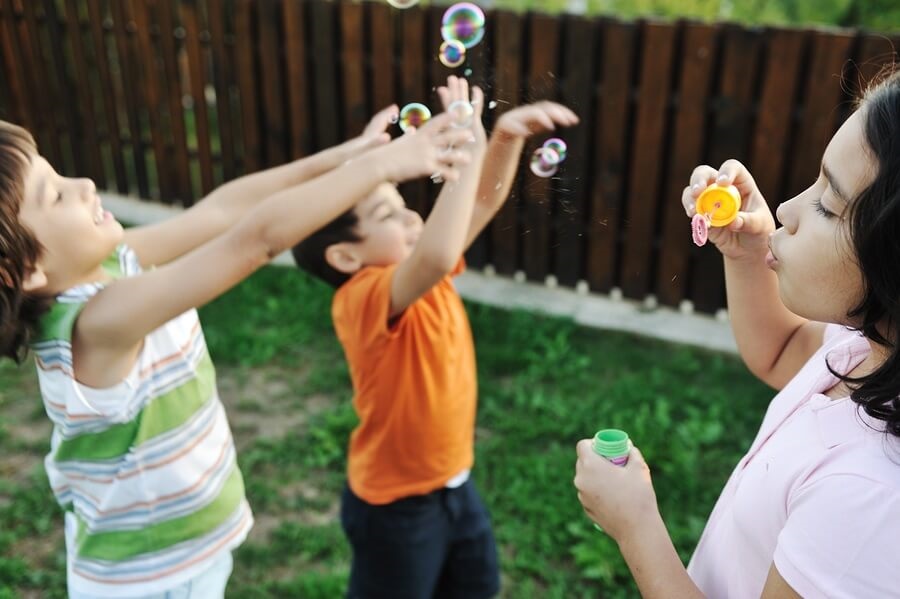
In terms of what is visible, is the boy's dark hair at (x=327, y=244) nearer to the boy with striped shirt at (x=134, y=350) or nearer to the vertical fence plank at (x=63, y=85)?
the boy with striped shirt at (x=134, y=350)

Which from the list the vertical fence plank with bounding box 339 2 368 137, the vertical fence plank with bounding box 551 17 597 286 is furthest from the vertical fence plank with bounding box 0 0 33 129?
the vertical fence plank with bounding box 551 17 597 286

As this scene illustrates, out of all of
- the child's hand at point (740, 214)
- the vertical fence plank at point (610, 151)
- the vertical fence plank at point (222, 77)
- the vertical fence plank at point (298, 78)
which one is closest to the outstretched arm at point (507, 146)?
the child's hand at point (740, 214)

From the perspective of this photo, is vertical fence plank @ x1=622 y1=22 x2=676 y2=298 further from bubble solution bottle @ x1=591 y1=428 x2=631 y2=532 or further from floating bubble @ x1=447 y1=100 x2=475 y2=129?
bubble solution bottle @ x1=591 y1=428 x2=631 y2=532

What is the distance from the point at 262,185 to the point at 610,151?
2928 mm

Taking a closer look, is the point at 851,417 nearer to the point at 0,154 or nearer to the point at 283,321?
the point at 0,154

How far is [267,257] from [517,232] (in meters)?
3.57

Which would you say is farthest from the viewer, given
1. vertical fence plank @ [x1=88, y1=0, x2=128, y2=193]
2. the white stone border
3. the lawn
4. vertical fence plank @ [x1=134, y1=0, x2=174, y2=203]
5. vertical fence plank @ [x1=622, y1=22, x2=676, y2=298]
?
vertical fence plank @ [x1=88, y1=0, x2=128, y2=193]

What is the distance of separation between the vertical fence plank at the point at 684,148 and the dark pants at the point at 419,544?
241 cm

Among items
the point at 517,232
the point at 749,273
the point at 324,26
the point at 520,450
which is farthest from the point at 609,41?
the point at 749,273

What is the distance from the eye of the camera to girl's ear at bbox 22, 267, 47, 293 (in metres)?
1.77

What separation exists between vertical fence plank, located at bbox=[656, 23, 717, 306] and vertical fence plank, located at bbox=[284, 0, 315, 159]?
2.40 meters

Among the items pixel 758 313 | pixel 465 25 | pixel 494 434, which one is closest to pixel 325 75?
pixel 494 434

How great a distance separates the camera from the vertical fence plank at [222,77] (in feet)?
18.9

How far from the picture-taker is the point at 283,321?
4.82 metres
